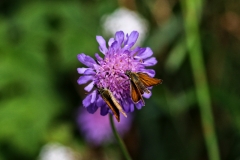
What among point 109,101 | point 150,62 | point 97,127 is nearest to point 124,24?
point 97,127

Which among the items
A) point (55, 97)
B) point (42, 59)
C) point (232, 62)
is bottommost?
point (232, 62)

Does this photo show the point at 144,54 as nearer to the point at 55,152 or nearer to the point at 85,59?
the point at 85,59

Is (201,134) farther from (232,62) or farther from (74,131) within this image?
(74,131)

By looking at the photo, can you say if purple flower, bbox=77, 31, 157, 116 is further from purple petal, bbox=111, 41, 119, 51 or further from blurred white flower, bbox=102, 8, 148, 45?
blurred white flower, bbox=102, 8, 148, 45

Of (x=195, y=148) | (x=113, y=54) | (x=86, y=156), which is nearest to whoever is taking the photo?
(x=113, y=54)

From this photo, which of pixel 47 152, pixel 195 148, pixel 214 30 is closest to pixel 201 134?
pixel 195 148

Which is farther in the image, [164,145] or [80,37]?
[80,37]
